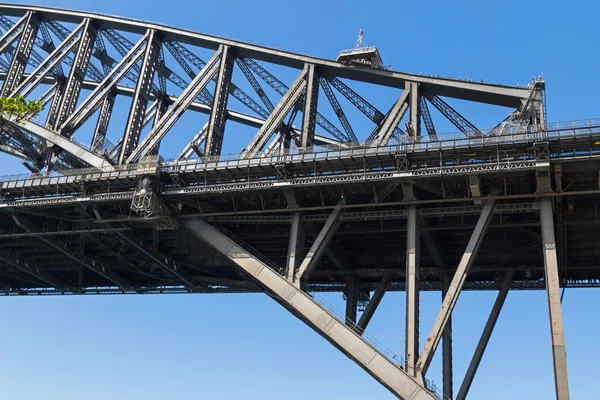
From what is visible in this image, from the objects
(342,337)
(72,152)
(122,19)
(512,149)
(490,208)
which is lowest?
(342,337)

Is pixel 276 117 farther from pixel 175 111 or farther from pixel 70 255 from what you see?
pixel 70 255

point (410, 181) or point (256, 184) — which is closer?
point (410, 181)

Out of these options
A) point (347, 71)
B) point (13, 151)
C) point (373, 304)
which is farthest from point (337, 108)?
point (13, 151)

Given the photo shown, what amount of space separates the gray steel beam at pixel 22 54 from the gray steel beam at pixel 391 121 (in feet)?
104

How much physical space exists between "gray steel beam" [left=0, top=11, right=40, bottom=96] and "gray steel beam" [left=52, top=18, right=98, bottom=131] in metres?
6.05

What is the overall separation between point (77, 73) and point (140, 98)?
8.23 metres

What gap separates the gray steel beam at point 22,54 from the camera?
58247mm

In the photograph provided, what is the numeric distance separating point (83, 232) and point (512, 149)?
27615mm

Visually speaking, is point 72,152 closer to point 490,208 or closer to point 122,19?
point 122,19

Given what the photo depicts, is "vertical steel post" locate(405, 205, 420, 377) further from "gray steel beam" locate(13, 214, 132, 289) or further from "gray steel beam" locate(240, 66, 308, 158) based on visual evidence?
"gray steel beam" locate(13, 214, 132, 289)

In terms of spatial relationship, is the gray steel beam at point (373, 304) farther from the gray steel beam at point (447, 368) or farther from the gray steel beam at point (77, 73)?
the gray steel beam at point (77, 73)

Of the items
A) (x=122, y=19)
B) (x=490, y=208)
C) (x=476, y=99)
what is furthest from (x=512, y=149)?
(x=122, y=19)

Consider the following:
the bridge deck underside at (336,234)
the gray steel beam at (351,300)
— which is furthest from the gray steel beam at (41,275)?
the gray steel beam at (351,300)

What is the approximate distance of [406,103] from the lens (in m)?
42.9
